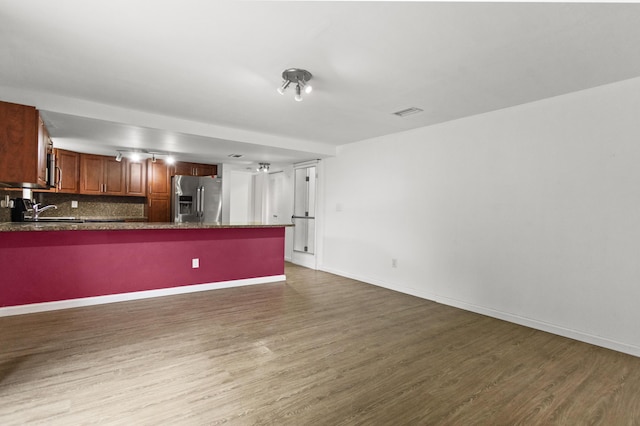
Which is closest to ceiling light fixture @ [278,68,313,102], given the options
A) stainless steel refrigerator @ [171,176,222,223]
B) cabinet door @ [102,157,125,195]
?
stainless steel refrigerator @ [171,176,222,223]

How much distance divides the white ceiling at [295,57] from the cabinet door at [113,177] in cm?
228

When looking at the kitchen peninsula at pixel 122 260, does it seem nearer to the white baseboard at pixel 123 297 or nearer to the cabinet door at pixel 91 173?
the white baseboard at pixel 123 297

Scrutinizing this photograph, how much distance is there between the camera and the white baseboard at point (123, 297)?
337 cm

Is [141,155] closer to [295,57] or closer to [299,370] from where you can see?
[295,57]

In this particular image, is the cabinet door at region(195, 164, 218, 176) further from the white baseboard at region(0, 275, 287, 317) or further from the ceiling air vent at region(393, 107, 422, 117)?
the ceiling air vent at region(393, 107, 422, 117)

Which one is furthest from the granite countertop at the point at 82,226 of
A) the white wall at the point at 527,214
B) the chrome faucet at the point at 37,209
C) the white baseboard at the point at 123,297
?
the white wall at the point at 527,214

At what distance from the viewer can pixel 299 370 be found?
7.41ft

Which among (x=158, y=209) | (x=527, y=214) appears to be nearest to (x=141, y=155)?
(x=158, y=209)

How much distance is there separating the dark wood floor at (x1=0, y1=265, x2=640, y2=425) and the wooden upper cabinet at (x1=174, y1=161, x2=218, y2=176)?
401 cm

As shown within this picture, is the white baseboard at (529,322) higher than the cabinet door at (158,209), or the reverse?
the cabinet door at (158,209)

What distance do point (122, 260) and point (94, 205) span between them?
325 centimetres

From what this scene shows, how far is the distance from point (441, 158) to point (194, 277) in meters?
3.76

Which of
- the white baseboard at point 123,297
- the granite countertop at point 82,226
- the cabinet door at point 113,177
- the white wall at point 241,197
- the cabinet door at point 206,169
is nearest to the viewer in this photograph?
the granite countertop at point 82,226

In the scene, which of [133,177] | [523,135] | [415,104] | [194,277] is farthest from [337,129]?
[133,177]
